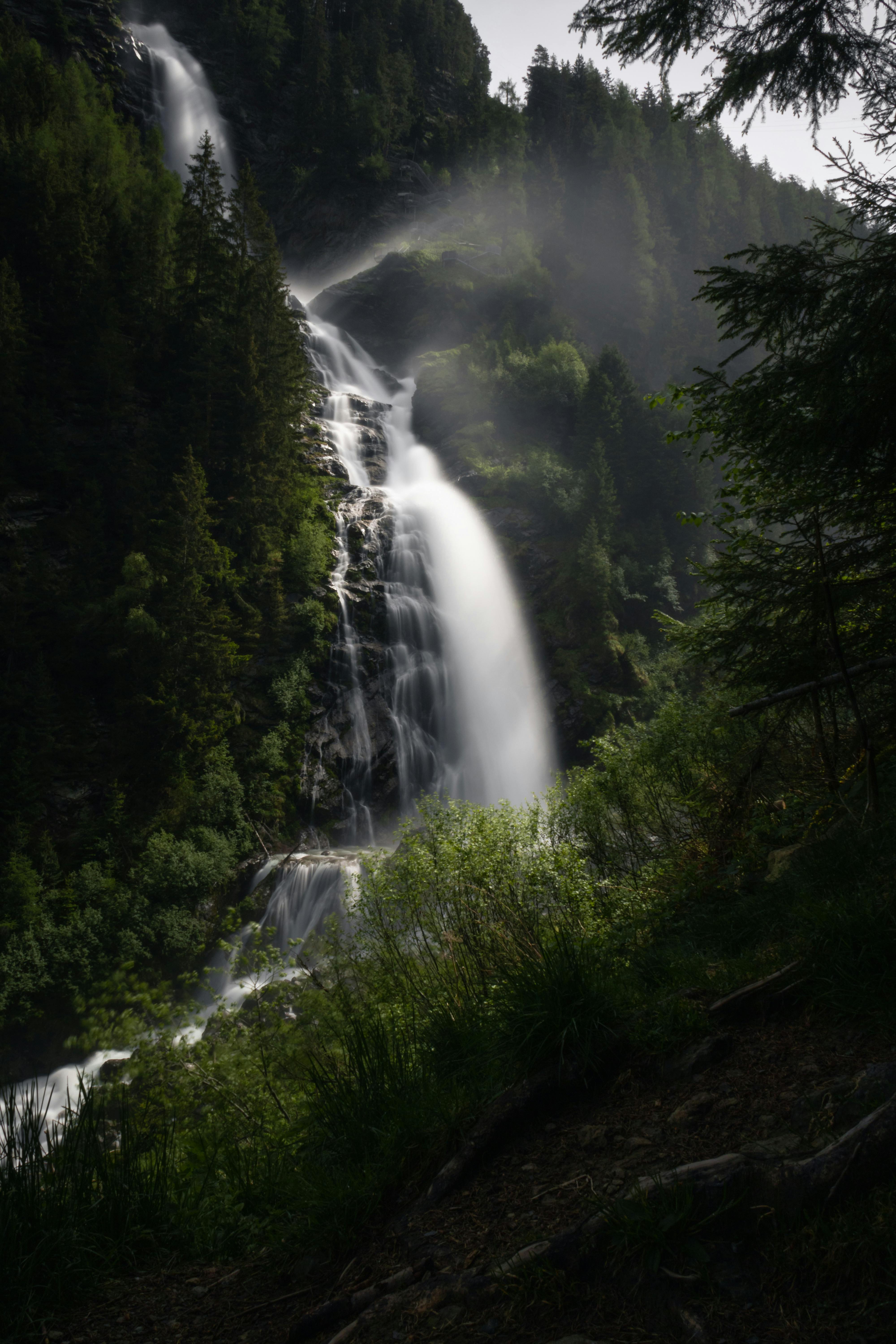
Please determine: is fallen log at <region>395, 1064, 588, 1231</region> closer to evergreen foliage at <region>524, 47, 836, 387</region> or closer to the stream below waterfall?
the stream below waterfall

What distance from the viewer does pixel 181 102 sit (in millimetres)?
50156

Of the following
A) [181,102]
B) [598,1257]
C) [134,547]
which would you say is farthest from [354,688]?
[181,102]

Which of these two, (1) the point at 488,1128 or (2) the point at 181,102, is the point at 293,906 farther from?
(2) the point at 181,102

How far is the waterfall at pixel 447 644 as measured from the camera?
2361cm

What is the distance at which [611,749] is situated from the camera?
12.2 m

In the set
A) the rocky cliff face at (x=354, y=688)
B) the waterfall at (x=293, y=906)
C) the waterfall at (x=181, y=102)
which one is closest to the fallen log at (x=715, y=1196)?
the waterfall at (x=293, y=906)

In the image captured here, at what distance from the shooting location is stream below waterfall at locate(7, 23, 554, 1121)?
17.6m

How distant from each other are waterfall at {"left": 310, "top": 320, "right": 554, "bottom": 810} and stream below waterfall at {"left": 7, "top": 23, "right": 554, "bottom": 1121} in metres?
0.06

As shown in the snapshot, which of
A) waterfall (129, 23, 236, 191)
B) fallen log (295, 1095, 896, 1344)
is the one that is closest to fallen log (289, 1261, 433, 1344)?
fallen log (295, 1095, 896, 1344)

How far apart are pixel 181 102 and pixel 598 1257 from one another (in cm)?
Answer: 6960

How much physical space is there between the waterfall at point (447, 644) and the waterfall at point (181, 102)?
31.3 m

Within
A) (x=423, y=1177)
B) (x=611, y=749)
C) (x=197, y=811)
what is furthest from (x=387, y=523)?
(x=423, y=1177)

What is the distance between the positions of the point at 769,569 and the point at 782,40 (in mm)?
3977

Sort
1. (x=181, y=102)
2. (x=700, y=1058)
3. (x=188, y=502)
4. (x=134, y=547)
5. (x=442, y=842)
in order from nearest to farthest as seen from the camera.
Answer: (x=700, y=1058)
(x=442, y=842)
(x=188, y=502)
(x=134, y=547)
(x=181, y=102)
